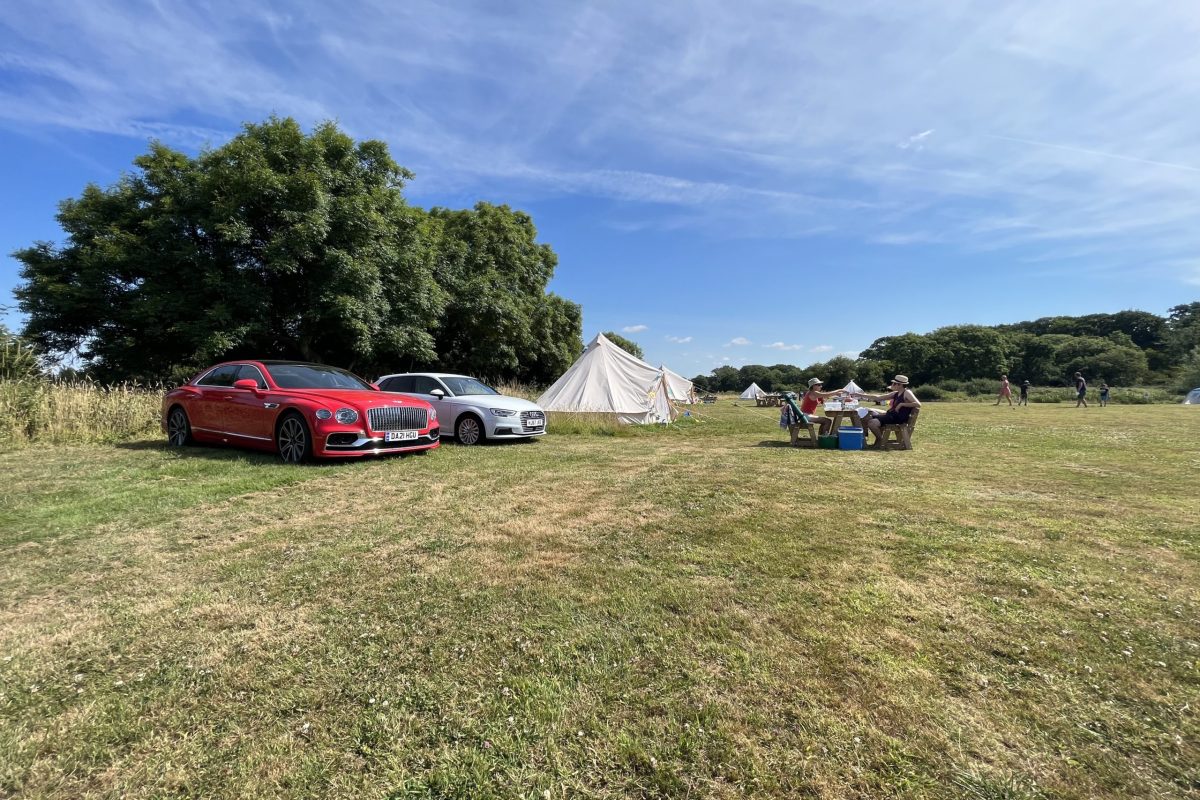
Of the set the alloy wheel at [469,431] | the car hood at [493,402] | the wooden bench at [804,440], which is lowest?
the wooden bench at [804,440]

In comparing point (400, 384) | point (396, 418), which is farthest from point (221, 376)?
point (400, 384)

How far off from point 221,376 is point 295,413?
216cm

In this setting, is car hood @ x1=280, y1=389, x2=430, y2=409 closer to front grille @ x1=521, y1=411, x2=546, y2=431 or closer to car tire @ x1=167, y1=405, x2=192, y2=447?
car tire @ x1=167, y1=405, x2=192, y2=447

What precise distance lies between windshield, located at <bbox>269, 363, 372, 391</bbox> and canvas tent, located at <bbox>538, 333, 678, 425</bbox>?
7602 millimetres

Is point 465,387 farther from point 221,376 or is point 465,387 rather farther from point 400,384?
point 221,376

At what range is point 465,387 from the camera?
10852mm

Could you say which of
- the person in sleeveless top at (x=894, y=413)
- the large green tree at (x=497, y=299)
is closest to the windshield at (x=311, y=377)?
the person in sleeveless top at (x=894, y=413)

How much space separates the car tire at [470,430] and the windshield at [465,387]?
2.01 ft

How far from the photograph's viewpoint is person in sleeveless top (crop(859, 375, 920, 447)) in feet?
31.2

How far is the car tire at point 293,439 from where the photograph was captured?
278 inches

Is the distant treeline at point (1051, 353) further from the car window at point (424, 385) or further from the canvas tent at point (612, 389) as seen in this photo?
the car window at point (424, 385)

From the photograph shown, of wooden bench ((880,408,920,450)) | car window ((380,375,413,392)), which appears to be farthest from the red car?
wooden bench ((880,408,920,450))

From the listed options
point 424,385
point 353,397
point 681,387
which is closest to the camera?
point 353,397

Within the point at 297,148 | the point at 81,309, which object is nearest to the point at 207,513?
the point at 297,148
